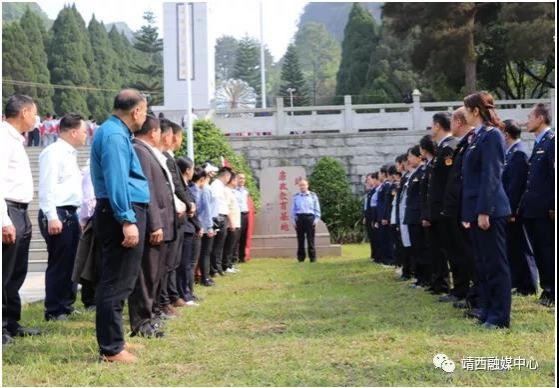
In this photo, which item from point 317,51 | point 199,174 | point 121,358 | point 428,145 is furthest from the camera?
point 317,51

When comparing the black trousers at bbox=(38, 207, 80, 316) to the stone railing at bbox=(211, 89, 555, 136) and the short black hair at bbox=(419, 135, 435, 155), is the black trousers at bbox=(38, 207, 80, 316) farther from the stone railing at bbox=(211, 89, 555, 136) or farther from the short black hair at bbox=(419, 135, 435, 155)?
the stone railing at bbox=(211, 89, 555, 136)

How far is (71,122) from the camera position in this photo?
21.8 ft

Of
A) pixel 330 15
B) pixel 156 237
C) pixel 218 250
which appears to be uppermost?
pixel 330 15

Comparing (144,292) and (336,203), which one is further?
(336,203)

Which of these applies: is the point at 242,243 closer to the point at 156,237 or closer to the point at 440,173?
the point at 440,173

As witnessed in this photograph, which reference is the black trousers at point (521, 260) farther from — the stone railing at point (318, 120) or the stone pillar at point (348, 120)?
the stone pillar at point (348, 120)

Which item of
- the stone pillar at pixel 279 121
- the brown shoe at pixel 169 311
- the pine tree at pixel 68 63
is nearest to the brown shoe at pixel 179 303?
the brown shoe at pixel 169 311

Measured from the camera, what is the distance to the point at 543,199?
6.69 metres

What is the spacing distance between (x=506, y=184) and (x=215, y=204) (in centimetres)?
437

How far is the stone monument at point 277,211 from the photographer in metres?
16.4

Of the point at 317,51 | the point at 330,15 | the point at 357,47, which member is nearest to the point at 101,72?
the point at 357,47

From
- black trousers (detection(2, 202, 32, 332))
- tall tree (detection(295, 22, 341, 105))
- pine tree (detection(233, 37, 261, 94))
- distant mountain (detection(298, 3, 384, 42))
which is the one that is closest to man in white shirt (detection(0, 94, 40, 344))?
black trousers (detection(2, 202, 32, 332))

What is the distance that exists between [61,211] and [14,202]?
1.15 metres

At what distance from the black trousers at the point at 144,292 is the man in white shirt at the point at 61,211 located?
4.21 ft
